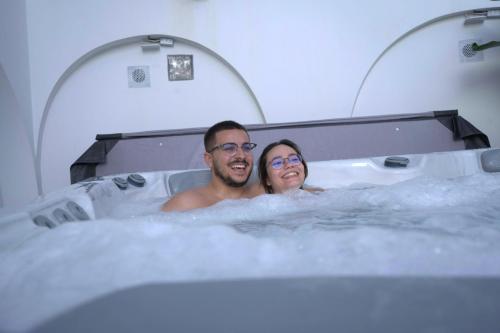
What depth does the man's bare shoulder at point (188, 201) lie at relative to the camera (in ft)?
5.11

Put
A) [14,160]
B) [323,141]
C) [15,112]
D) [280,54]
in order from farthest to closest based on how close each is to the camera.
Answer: [280,54] → [14,160] → [15,112] → [323,141]

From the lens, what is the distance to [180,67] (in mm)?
3234

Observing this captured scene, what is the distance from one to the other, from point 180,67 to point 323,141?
1.55m

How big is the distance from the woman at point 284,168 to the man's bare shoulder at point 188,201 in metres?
0.33

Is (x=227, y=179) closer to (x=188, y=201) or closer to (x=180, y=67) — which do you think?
(x=188, y=201)

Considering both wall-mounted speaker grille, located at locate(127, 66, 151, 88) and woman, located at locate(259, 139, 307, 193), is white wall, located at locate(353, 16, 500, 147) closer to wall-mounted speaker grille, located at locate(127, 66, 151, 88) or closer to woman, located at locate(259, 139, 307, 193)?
woman, located at locate(259, 139, 307, 193)

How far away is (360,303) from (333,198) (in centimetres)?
119

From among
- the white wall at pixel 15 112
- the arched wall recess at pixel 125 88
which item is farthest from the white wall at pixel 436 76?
the white wall at pixel 15 112

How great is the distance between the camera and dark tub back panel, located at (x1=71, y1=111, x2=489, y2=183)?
8.07ft

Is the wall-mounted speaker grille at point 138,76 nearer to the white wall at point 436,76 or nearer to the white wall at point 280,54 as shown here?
the white wall at point 280,54

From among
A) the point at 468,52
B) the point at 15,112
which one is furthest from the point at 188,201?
the point at 468,52

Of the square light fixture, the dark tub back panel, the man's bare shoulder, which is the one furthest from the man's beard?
the square light fixture

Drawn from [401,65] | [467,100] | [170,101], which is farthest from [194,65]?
[467,100]

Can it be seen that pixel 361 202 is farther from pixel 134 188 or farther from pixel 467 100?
pixel 467 100
